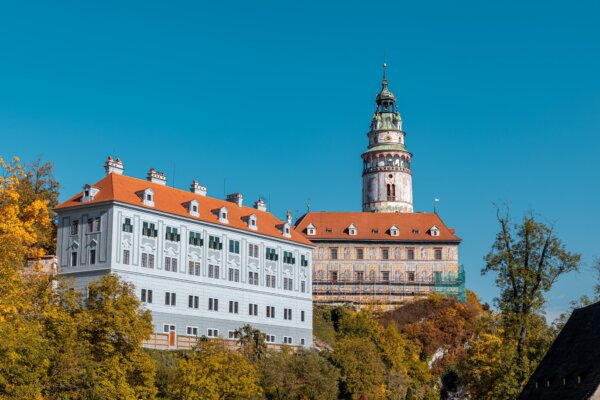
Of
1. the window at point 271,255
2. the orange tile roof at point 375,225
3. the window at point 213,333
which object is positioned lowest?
the window at point 213,333

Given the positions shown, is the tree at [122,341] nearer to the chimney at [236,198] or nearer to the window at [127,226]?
the window at [127,226]

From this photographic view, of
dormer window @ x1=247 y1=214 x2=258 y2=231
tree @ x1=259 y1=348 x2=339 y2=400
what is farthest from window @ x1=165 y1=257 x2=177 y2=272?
tree @ x1=259 y1=348 x2=339 y2=400

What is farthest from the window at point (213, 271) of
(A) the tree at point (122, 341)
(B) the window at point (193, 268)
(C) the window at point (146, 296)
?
(A) the tree at point (122, 341)

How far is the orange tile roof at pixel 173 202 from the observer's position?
82.9 meters

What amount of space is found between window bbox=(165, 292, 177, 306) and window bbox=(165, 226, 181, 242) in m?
4.91

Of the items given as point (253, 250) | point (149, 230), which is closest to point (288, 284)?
point (253, 250)

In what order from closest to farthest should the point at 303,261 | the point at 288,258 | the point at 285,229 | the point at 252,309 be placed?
the point at 252,309
the point at 288,258
the point at 285,229
the point at 303,261

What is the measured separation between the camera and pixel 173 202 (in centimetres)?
8825

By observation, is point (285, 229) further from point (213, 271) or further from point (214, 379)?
point (214, 379)

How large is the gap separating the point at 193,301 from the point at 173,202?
9.35 meters

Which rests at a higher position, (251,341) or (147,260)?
(147,260)

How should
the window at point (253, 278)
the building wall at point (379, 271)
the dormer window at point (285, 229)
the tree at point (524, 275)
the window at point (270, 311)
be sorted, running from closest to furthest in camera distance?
the tree at point (524, 275) → the window at point (253, 278) → the window at point (270, 311) → the dormer window at point (285, 229) → the building wall at point (379, 271)

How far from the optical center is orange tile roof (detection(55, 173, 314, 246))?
272 feet

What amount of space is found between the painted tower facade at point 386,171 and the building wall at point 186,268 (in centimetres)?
4745
